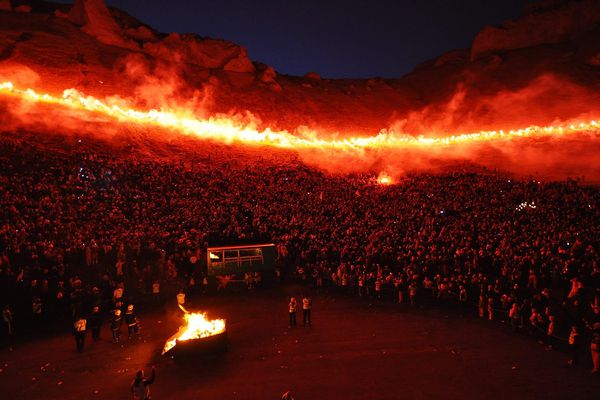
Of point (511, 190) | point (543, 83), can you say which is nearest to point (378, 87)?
point (543, 83)

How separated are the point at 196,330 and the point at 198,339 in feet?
1.71

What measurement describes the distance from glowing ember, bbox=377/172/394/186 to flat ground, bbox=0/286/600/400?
1456 centimetres

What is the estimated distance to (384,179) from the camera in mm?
28266

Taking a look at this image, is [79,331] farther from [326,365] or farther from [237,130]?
[237,130]

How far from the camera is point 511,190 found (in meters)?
21.8

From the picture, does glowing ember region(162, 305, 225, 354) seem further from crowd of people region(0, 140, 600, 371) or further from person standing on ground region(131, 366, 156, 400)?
crowd of people region(0, 140, 600, 371)

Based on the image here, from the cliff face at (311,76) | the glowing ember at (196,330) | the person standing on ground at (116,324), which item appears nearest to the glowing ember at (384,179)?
the cliff face at (311,76)

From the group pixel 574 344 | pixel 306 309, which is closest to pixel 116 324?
pixel 306 309

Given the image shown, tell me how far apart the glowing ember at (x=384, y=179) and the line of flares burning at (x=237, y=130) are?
7314 millimetres

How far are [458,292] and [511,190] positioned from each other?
10142 mm

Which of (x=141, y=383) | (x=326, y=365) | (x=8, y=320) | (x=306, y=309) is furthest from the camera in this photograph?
(x=306, y=309)

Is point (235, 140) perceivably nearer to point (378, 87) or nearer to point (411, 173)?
point (411, 173)

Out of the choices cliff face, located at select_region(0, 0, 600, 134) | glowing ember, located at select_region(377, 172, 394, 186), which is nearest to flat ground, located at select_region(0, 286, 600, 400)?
glowing ember, located at select_region(377, 172, 394, 186)

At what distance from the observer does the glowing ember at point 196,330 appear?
33.9 feet
